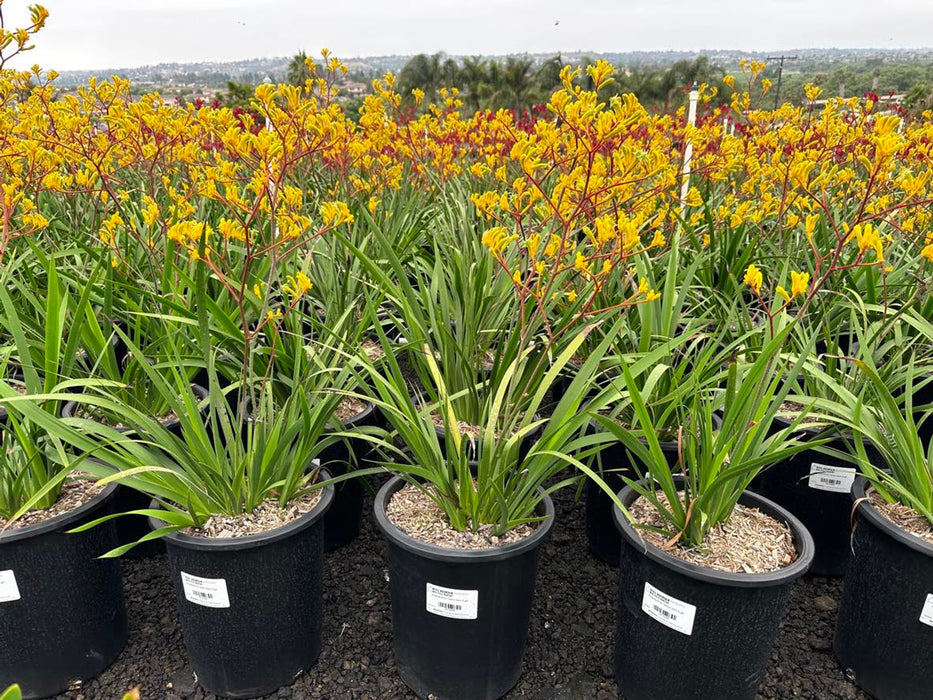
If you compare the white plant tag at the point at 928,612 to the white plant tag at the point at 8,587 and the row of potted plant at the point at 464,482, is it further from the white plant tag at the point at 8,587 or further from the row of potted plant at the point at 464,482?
the white plant tag at the point at 8,587

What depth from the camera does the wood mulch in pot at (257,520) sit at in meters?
1.61

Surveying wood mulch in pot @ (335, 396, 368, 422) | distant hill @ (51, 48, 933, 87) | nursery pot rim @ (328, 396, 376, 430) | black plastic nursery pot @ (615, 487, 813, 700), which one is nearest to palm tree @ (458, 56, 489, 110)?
distant hill @ (51, 48, 933, 87)

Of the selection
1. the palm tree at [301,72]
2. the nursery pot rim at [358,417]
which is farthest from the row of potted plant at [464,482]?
the palm tree at [301,72]

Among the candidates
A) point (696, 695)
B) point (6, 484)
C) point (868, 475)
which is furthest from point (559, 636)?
point (6, 484)

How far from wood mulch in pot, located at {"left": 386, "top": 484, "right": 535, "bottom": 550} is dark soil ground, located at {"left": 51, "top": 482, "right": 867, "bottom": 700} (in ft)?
1.39

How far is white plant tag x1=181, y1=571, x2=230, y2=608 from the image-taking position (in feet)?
5.19

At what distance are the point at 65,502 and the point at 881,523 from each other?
198 centimetres

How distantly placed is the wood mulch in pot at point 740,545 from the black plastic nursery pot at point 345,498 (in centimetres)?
93

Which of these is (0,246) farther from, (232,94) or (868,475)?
(232,94)

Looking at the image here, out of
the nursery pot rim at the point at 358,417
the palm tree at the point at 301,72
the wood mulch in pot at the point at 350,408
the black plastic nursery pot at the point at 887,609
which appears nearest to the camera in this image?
the black plastic nursery pot at the point at 887,609

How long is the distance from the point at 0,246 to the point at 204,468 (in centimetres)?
92

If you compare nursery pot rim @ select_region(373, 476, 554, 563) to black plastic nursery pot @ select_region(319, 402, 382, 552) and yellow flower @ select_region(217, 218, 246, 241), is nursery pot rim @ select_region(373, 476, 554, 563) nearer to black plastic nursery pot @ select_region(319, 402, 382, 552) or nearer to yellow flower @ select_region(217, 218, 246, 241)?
black plastic nursery pot @ select_region(319, 402, 382, 552)

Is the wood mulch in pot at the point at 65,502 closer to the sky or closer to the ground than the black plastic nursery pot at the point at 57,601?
closer to the sky

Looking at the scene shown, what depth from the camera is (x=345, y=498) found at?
87.9 inches
